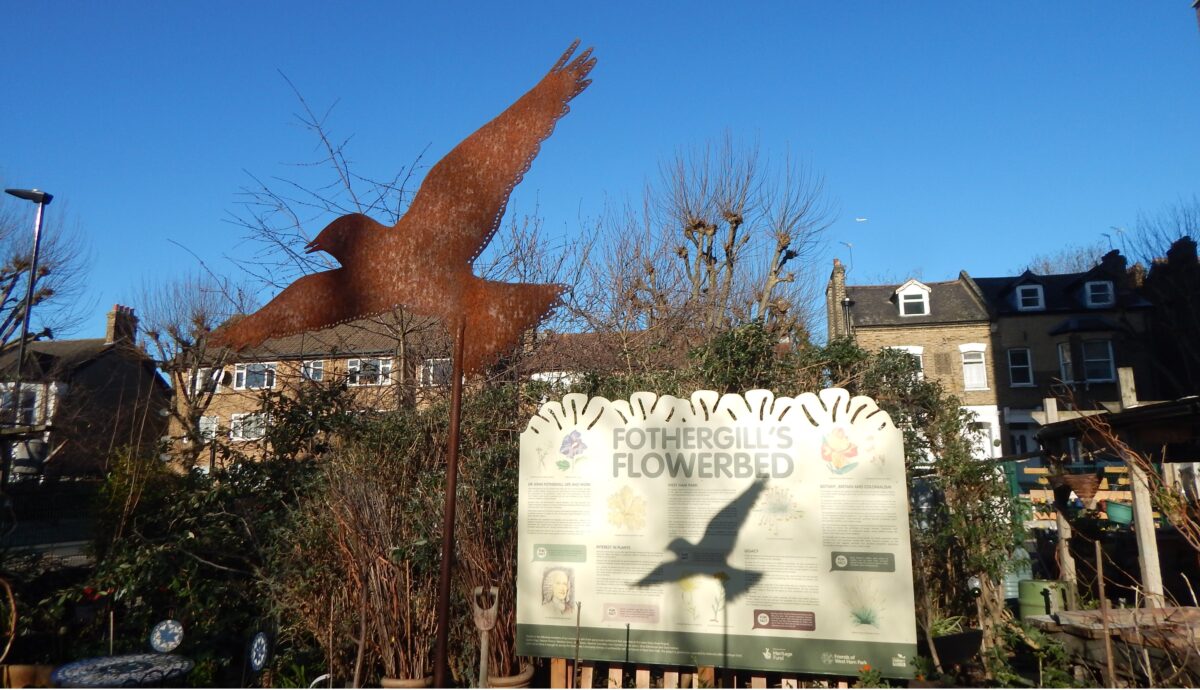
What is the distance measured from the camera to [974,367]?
1065 inches

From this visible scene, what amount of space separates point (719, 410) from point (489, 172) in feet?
6.87

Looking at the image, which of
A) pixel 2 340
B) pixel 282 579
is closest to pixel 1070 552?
pixel 282 579

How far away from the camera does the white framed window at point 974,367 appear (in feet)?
88.2

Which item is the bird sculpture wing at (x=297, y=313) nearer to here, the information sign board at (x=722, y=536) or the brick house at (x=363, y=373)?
the information sign board at (x=722, y=536)

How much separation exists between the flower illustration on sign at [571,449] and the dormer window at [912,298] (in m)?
25.7

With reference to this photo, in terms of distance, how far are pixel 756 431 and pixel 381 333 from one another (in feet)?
21.4

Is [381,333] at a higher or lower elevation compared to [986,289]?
lower

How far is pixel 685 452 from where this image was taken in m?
4.89

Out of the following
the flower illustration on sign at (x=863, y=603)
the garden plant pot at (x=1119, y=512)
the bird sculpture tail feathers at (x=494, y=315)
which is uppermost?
the bird sculpture tail feathers at (x=494, y=315)

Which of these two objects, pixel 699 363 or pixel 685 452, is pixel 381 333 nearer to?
pixel 699 363

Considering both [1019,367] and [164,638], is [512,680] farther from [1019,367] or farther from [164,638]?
[1019,367]

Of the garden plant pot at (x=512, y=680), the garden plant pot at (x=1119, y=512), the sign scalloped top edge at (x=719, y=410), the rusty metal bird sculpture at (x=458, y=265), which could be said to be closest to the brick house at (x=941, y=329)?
the garden plant pot at (x=1119, y=512)

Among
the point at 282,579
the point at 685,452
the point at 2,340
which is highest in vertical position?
the point at 2,340

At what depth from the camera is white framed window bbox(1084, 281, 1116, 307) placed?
26.3m
